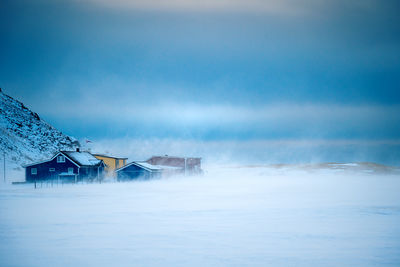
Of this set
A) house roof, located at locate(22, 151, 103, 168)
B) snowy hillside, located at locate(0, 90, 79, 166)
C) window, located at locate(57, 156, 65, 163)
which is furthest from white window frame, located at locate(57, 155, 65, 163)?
snowy hillside, located at locate(0, 90, 79, 166)

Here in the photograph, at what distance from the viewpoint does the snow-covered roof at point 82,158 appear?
206 ft

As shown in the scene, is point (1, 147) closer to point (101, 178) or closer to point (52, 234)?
point (101, 178)

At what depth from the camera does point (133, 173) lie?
68000 millimetres

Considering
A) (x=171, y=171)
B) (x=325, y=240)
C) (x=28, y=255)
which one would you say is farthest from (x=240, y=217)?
(x=171, y=171)

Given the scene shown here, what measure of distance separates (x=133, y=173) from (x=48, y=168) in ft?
45.1

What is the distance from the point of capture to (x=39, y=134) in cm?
14250

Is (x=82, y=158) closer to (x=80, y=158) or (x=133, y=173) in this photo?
(x=80, y=158)

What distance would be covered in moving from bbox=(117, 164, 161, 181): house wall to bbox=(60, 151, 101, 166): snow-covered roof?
181 inches

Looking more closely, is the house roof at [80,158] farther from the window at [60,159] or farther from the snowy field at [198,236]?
the snowy field at [198,236]

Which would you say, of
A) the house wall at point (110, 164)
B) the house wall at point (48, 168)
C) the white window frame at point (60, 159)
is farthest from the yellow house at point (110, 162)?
the house wall at point (48, 168)

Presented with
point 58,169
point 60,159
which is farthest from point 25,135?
point 58,169

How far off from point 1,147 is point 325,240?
116913 mm

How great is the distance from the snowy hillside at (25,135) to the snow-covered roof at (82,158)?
53242mm

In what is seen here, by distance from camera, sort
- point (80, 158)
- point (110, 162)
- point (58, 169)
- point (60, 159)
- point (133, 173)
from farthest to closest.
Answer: point (110, 162) → point (133, 173) → point (80, 158) → point (60, 159) → point (58, 169)
